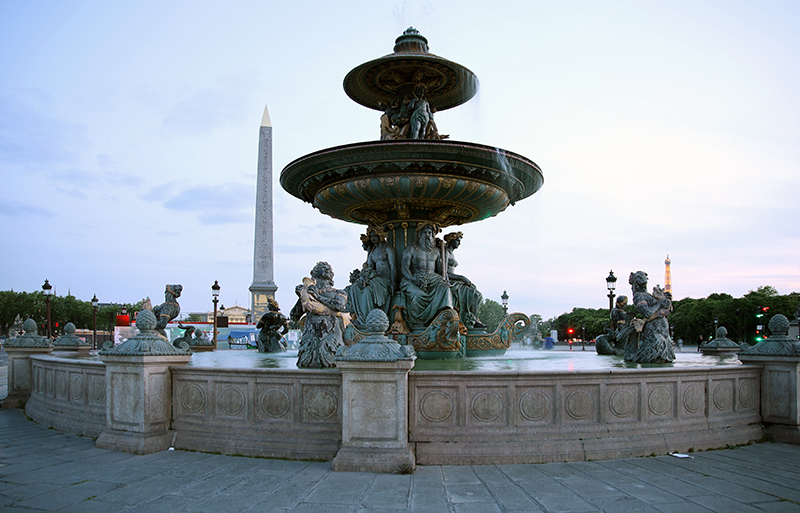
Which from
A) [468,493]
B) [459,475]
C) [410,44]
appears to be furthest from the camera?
[410,44]

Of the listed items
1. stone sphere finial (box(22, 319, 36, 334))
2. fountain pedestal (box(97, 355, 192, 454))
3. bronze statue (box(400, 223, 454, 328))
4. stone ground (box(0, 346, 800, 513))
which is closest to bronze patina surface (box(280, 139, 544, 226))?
bronze statue (box(400, 223, 454, 328))

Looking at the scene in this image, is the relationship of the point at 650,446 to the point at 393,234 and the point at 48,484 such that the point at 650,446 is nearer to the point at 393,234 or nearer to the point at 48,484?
the point at 48,484

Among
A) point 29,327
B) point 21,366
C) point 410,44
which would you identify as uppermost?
point 410,44

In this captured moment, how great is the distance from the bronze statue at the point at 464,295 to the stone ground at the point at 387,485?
6.16 metres

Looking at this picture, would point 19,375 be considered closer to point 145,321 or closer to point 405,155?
point 145,321

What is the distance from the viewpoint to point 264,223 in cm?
5556

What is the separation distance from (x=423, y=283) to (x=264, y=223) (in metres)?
46.0

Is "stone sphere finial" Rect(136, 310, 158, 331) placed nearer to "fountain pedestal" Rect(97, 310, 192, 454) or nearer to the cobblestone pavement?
"fountain pedestal" Rect(97, 310, 192, 454)

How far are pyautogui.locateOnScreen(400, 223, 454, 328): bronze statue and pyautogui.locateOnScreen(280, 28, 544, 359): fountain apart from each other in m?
0.02

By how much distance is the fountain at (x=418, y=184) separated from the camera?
10930 mm

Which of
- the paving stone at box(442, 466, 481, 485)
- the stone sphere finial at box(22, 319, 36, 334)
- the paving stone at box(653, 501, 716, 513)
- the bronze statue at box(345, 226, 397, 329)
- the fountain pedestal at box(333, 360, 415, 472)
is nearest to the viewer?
the paving stone at box(653, 501, 716, 513)

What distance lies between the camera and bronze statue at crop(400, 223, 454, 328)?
1170cm

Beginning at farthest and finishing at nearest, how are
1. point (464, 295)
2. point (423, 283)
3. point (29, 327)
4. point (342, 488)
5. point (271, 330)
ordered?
point (271, 330) → point (464, 295) → point (423, 283) → point (29, 327) → point (342, 488)

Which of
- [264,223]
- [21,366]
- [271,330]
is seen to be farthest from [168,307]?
[264,223]
